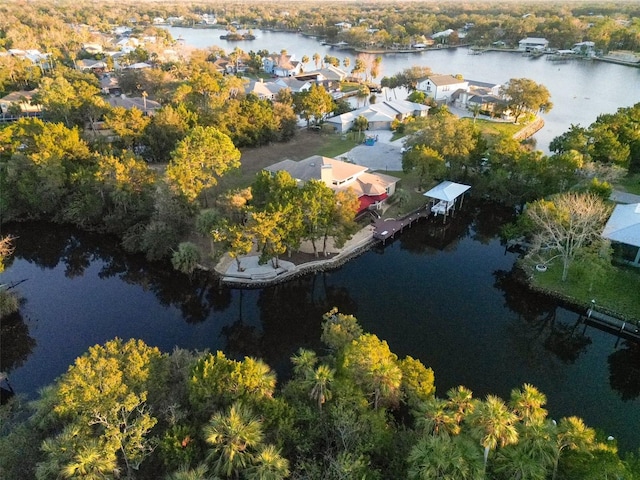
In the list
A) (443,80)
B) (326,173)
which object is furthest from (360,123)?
(443,80)

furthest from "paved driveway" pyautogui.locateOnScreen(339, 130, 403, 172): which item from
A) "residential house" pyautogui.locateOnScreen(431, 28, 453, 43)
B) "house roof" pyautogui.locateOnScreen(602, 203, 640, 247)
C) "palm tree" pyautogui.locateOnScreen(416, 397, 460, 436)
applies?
"residential house" pyautogui.locateOnScreen(431, 28, 453, 43)

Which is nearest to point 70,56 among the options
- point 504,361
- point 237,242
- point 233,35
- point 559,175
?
point 233,35

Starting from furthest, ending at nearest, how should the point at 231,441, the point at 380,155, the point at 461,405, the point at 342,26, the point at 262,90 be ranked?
1. the point at 342,26
2. the point at 262,90
3. the point at 380,155
4. the point at 461,405
5. the point at 231,441

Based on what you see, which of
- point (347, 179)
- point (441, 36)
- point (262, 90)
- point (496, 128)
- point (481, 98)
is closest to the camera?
point (347, 179)

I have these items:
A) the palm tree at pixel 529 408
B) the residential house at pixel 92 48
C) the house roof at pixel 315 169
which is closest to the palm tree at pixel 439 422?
the palm tree at pixel 529 408

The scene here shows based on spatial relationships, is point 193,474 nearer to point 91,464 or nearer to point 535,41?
point 91,464

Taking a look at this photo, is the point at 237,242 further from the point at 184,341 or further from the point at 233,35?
the point at 233,35
